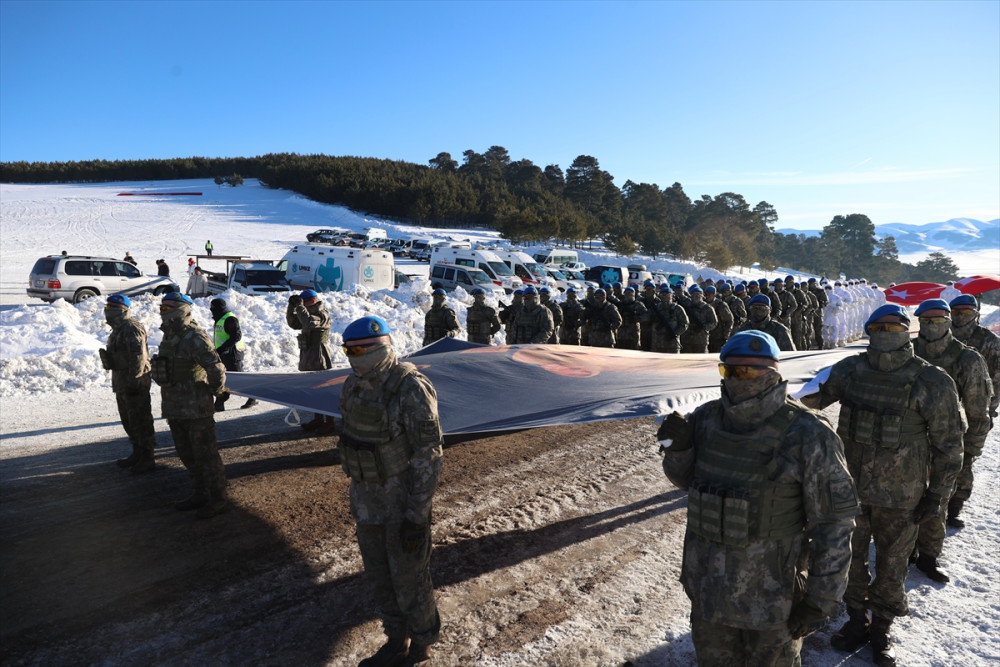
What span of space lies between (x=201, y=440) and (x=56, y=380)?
7157mm

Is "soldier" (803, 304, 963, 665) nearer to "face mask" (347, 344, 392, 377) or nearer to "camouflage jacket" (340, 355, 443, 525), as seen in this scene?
"camouflage jacket" (340, 355, 443, 525)

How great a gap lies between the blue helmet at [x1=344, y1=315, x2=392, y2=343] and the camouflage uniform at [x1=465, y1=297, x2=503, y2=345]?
26.5 feet

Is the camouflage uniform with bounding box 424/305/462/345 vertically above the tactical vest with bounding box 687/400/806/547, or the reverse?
the tactical vest with bounding box 687/400/806/547

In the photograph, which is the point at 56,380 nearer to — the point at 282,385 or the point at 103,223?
the point at 282,385

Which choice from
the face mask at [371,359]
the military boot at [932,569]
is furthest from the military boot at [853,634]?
the face mask at [371,359]

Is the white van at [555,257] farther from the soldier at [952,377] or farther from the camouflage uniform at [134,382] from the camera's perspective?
the soldier at [952,377]

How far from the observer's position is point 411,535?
3.49 metres

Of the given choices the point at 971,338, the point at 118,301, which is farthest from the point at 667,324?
the point at 118,301

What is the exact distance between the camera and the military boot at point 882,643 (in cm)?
391

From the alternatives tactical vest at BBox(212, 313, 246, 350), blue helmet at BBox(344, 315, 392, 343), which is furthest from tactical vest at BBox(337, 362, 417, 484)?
tactical vest at BBox(212, 313, 246, 350)

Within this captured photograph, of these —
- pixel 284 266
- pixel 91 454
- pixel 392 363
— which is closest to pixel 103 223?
pixel 284 266

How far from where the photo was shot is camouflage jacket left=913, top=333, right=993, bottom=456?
4.90m

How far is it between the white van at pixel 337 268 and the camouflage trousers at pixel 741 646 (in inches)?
806

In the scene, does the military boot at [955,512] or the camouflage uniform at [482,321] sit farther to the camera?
the camouflage uniform at [482,321]
